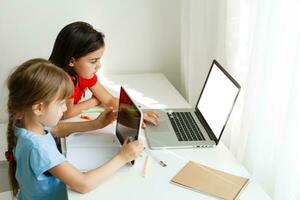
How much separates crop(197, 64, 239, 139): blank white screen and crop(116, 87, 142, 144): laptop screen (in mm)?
325

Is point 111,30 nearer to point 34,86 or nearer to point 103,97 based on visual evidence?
point 103,97

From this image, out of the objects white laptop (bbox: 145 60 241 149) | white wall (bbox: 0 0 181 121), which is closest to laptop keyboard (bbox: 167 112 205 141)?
white laptop (bbox: 145 60 241 149)

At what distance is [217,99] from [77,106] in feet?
2.10

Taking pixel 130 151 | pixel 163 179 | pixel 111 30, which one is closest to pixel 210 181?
pixel 163 179

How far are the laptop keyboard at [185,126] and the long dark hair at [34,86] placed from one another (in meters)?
0.49

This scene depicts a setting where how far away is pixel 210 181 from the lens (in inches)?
47.4

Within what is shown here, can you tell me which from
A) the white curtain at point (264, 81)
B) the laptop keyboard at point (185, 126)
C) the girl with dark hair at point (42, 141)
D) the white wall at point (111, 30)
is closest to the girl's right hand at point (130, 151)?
the girl with dark hair at point (42, 141)

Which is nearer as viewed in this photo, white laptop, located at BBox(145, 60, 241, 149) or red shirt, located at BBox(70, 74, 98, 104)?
white laptop, located at BBox(145, 60, 241, 149)

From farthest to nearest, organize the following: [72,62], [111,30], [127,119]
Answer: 1. [111,30]
2. [72,62]
3. [127,119]

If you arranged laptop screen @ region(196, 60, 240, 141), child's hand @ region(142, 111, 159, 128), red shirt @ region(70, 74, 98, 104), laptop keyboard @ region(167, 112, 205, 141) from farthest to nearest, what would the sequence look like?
red shirt @ region(70, 74, 98, 104) < child's hand @ region(142, 111, 159, 128) < laptop keyboard @ region(167, 112, 205, 141) < laptop screen @ region(196, 60, 240, 141)

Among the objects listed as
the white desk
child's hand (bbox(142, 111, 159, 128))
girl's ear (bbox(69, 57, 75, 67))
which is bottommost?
the white desk

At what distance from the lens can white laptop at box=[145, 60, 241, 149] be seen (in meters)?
1.42

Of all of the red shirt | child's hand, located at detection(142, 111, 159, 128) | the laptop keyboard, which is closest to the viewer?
the laptop keyboard

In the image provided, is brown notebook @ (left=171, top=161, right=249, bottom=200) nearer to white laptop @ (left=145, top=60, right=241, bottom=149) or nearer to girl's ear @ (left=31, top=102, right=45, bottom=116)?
white laptop @ (left=145, top=60, right=241, bottom=149)
